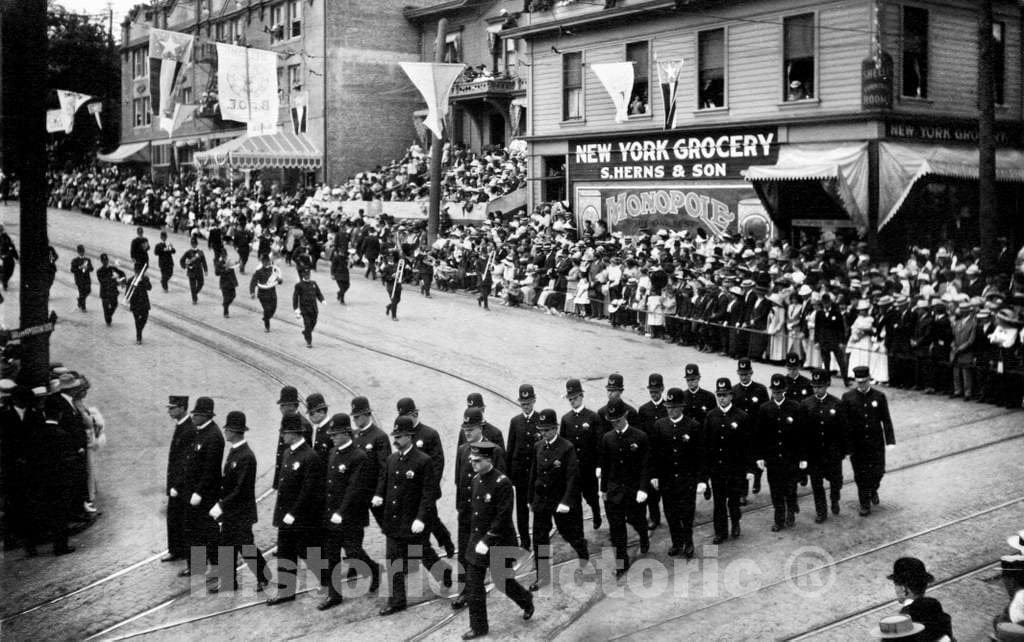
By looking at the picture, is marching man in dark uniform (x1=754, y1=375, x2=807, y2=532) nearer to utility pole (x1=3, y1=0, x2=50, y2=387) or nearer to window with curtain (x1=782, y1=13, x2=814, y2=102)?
utility pole (x1=3, y1=0, x2=50, y2=387)

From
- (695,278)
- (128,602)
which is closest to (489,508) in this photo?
(128,602)

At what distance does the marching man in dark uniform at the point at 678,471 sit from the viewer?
1075cm

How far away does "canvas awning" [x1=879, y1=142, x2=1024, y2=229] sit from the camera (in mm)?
23844

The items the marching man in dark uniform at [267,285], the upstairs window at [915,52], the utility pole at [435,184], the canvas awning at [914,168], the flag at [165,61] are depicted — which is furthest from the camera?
the utility pole at [435,184]

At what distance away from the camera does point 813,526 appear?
37.8 ft

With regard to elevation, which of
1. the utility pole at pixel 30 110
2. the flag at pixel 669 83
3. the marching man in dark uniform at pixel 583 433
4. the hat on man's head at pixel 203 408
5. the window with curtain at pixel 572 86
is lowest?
the marching man in dark uniform at pixel 583 433

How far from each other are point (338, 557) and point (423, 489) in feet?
3.49

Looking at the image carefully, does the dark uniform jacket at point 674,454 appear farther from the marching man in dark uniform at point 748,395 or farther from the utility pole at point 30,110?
the utility pole at point 30,110

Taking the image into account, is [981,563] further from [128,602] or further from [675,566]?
[128,602]

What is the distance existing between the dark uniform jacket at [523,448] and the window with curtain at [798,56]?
18.1 m

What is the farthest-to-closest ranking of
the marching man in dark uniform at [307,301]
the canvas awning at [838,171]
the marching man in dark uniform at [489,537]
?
the canvas awning at [838,171]
the marching man in dark uniform at [307,301]
the marching man in dark uniform at [489,537]

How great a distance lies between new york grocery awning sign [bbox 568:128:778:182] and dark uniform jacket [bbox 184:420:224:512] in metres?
20.1

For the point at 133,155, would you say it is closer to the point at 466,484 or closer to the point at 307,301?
the point at 307,301

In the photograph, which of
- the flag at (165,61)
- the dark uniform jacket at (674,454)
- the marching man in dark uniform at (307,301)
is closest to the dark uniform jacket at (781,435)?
the dark uniform jacket at (674,454)
